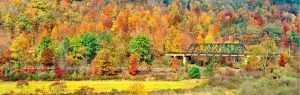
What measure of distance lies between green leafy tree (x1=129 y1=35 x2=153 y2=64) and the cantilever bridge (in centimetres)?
445

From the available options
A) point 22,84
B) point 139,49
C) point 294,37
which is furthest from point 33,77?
point 294,37

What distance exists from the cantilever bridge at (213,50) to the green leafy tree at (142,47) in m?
4.45

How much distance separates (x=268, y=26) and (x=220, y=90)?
48941 millimetres

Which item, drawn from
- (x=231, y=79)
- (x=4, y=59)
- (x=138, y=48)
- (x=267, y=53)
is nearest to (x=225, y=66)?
(x=267, y=53)

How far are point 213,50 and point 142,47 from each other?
11075mm

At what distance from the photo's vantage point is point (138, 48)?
230 ft

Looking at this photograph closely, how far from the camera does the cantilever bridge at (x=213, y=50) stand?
71812 millimetres

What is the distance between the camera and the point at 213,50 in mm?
75562

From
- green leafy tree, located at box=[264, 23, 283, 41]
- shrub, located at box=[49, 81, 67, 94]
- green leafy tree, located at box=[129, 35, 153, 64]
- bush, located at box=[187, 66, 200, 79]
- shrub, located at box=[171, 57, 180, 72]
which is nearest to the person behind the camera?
shrub, located at box=[49, 81, 67, 94]

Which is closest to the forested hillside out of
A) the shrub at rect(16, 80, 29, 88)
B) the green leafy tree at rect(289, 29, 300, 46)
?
the shrub at rect(16, 80, 29, 88)

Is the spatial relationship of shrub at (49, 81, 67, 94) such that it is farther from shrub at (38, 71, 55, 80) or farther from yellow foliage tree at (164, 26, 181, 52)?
yellow foliage tree at (164, 26, 181, 52)

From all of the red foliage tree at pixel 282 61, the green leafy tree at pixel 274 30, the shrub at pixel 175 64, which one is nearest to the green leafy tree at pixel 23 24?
the shrub at pixel 175 64

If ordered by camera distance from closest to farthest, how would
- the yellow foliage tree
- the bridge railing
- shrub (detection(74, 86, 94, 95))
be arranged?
shrub (detection(74, 86, 94, 95)), the bridge railing, the yellow foliage tree

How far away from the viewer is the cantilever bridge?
236 ft
